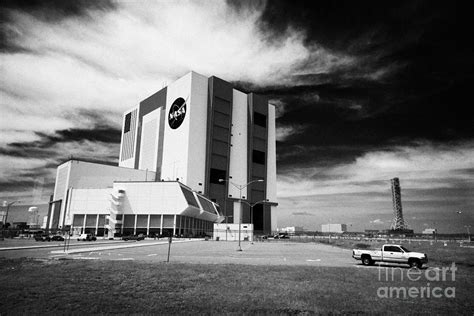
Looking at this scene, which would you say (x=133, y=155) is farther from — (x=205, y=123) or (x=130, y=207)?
(x=130, y=207)

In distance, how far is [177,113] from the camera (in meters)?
118

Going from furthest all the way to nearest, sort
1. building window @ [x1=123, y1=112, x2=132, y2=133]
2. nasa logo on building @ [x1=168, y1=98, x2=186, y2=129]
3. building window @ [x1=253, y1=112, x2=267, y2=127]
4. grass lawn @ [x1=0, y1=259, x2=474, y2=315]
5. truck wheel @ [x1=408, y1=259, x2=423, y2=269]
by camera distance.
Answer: building window @ [x1=123, y1=112, x2=132, y2=133], building window @ [x1=253, y1=112, x2=267, y2=127], nasa logo on building @ [x1=168, y1=98, x2=186, y2=129], truck wheel @ [x1=408, y1=259, x2=423, y2=269], grass lawn @ [x1=0, y1=259, x2=474, y2=315]

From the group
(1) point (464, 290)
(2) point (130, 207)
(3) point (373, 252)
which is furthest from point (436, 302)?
(2) point (130, 207)

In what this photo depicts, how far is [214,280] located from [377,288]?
6.70 metres

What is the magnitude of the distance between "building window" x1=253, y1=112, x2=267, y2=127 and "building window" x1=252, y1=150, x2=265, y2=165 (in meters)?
11.9

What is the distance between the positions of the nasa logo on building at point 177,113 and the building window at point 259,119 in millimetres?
31538

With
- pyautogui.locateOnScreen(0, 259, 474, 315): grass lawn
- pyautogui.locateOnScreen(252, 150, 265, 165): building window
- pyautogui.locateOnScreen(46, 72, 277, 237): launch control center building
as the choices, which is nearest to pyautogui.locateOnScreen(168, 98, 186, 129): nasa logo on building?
pyautogui.locateOnScreen(46, 72, 277, 237): launch control center building

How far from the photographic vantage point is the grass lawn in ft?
32.0

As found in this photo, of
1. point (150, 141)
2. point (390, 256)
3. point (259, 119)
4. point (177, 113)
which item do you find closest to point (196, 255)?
point (390, 256)

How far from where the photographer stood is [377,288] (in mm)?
13023

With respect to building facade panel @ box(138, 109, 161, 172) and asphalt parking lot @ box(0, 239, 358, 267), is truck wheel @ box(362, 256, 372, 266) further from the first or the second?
building facade panel @ box(138, 109, 161, 172)

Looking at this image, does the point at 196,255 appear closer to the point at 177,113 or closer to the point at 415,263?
the point at 415,263

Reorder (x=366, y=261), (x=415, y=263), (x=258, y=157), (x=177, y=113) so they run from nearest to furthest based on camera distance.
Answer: (x=415, y=263), (x=366, y=261), (x=177, y=113), (x=258, y=157)

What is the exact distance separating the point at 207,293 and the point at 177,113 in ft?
361
